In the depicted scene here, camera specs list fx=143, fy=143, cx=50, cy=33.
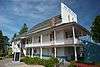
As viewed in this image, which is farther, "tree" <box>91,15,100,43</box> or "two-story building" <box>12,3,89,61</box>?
"tree" <box>91,15,100,43</box>

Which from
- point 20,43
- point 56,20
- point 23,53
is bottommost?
point 23,53

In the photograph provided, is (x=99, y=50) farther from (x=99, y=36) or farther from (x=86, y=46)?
(x=99, y=36)

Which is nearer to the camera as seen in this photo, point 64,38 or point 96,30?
point 64,38

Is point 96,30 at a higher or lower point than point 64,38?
higher

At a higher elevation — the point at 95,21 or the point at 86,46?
the point at 95,21

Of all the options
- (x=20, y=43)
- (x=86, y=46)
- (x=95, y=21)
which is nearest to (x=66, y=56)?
(x=86, y=46)

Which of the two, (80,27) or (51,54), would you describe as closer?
(80,27)

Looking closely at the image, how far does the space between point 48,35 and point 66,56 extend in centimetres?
788

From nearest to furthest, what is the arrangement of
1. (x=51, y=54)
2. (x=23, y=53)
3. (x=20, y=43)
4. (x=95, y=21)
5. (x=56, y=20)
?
1. (x=51, y=54)
2. (x=56, y=20)
3. (x=95, y=21)
4. (x=23, y=53)
5. (x=20, y=43)

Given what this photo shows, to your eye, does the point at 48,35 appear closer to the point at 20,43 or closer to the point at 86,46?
the point at 86,46

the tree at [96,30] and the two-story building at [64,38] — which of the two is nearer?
the two-story building at [64,38]

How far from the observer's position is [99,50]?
25.8m

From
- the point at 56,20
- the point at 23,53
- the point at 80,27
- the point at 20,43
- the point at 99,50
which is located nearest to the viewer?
the point at 99,50

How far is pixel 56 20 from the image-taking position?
35.9m
